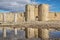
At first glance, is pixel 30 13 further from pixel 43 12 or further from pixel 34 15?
pixel 43 12

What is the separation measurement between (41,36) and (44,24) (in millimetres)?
1754

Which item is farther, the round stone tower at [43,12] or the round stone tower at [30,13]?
the round stone tower at [30,13]

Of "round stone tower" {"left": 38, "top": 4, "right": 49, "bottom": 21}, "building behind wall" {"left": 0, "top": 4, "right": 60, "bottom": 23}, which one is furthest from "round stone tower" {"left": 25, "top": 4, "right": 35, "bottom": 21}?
"round stone tower" {"left": 38, "top": 4, "right": 49, "bottom": 21}

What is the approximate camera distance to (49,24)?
4.31 m

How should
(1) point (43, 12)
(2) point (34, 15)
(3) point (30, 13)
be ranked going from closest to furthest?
Answer: (1) point (43, 12)
(3) point (30, 13)
(2) point (34, 15)

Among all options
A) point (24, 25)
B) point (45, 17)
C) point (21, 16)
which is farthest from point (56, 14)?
point (24, 25)

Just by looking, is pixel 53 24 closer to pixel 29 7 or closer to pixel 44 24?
pixel 44 24

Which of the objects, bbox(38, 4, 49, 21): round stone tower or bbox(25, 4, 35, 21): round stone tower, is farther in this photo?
bbox(25, 4, 35, 21): round stone tower

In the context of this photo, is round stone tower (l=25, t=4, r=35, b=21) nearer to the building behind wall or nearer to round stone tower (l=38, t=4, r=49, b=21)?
the building behind wall

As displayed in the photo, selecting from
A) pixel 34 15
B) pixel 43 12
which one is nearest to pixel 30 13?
pixel 34 15

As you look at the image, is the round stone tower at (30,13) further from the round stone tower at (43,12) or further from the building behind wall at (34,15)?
the round stone tower at (43,12)

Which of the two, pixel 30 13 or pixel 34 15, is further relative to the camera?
pixel 34 15

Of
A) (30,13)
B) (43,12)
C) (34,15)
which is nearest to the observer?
(43,12)

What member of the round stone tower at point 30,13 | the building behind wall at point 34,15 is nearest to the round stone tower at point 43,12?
the building behind wall at point 34,15
